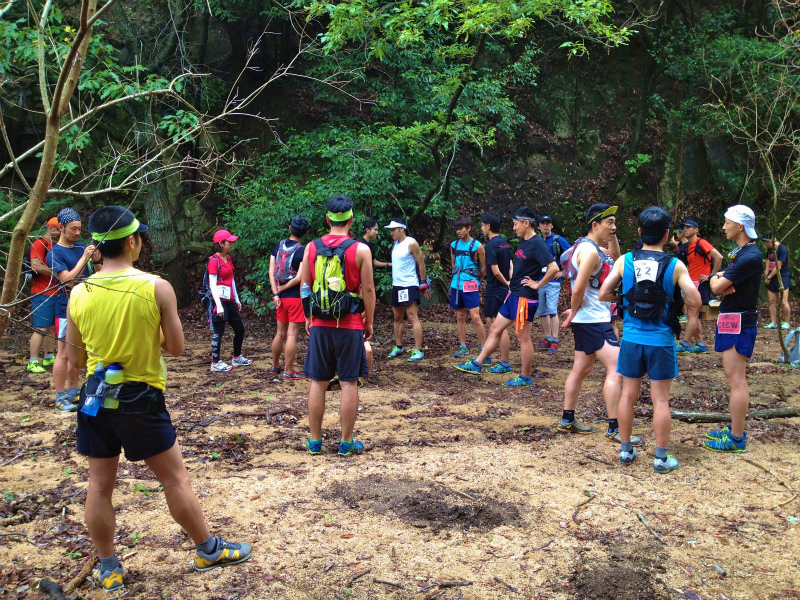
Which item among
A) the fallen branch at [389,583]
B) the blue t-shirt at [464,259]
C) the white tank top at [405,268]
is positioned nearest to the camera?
the fallen branch at [389,583]

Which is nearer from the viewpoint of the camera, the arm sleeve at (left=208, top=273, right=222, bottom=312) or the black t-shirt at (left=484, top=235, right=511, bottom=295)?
the arm sleeve at (left=208, top=273, right=222, bottom=312)

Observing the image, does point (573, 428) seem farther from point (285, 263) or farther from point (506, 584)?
point (285, 263)

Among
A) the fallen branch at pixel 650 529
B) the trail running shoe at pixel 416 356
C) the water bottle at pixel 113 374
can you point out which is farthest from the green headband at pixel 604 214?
the trail running shoe at pixel 416 356

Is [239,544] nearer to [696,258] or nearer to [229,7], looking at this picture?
[696,258]

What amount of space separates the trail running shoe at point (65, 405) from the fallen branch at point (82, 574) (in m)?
3.34

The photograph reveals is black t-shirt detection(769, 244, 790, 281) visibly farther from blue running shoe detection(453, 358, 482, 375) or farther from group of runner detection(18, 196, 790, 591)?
blue running shoe detection(453, 358, 482, 375)

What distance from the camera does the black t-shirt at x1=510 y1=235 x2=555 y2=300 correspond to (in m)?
7.84

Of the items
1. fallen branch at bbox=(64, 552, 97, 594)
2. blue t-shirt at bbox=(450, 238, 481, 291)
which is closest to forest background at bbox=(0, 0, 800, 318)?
blue t-shirt at bbox=(450, 238, 481, 291)

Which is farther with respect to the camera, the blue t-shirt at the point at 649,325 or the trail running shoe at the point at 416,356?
the trail running shoe at the point at 416,356

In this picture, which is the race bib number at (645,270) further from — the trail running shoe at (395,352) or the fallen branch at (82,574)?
the trail running shoe at (395,352)

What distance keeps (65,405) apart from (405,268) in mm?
4776

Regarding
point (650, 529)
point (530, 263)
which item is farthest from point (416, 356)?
point (650, 529)

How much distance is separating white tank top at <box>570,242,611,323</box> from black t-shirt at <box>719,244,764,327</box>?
999 millimetres

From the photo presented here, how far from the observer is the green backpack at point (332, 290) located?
5098mm
